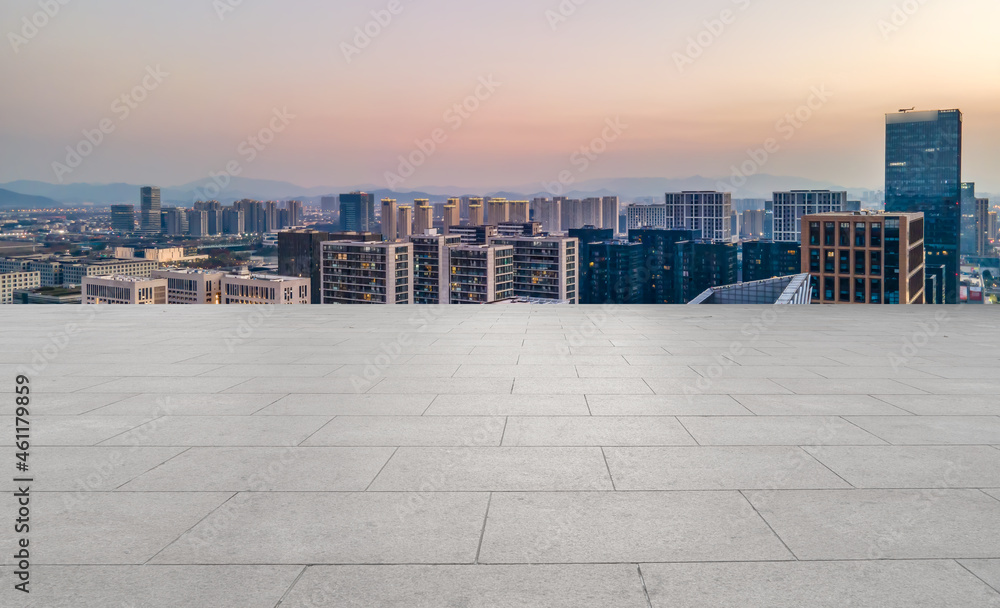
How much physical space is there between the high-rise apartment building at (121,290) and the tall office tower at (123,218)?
2832 cm

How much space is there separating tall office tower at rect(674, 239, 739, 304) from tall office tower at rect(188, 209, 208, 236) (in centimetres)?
9466

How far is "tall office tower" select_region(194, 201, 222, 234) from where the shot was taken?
127613 millimetres

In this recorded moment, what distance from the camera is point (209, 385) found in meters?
8.48

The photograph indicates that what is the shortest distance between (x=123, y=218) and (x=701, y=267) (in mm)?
111906

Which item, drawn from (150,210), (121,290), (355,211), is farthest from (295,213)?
(121,290)

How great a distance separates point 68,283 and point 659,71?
49.2 m

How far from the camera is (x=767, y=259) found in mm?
141625

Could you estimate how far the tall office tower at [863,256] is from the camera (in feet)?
272

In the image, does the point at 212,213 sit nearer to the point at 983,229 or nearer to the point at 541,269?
the point at 541,269

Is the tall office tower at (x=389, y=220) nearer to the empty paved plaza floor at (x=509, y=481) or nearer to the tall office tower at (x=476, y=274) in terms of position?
the tall office tower at (x=476, y=274)

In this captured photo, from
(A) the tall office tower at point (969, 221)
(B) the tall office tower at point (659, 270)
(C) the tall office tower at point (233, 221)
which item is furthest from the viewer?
(B) the tall office tower at point (659, 270)

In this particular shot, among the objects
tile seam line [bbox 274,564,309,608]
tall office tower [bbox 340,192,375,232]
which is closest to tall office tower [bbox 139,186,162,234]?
tall office tower [bbox 340,192,375,232]

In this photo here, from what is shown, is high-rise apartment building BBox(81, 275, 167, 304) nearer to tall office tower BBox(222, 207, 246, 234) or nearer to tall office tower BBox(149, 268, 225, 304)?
tall office tower BBox(149, 268, 225, 304)

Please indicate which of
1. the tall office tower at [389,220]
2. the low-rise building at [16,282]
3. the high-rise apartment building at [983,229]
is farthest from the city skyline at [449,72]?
the tall office tower at [389,220]
